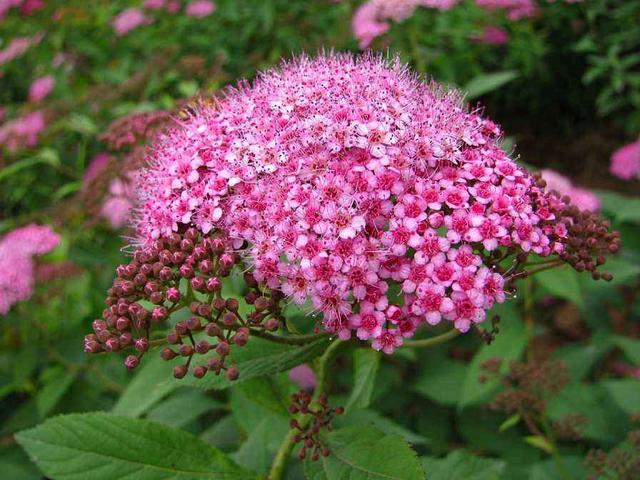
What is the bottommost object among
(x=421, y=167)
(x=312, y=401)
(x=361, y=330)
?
(x=312, y=401)

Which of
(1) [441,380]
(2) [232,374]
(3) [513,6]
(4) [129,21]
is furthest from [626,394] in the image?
(4) [129,21]

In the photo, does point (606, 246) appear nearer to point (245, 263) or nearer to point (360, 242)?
point (360, 242)

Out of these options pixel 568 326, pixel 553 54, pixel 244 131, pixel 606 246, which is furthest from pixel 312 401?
pixel 553 54

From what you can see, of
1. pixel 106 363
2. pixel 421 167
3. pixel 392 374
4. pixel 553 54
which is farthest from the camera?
pixel 553 54

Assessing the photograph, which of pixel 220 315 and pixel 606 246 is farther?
pixel 606 246

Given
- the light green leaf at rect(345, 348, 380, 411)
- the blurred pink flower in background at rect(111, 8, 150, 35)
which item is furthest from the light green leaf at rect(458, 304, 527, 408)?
the blurred pink flower in background at rect(111, 8, 150, 35)

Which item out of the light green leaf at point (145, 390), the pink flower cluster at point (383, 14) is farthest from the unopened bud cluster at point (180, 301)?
the pink flower cluster at point (383, 14)
